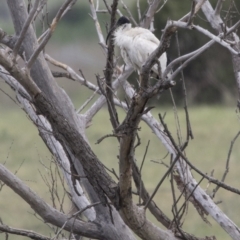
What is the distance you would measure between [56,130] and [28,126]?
1329 cm

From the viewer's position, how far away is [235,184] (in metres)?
10.2

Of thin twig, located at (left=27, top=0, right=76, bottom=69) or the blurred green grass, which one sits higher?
the blurred green grass

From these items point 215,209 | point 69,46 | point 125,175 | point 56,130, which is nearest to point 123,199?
point 125,175

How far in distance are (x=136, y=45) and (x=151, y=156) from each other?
7.50 meters

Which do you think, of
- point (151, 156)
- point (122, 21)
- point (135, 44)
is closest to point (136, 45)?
point (135, 44)

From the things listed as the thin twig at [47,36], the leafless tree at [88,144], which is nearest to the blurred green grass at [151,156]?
the leafless tree at [88,144]

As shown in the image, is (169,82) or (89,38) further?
(89,38)

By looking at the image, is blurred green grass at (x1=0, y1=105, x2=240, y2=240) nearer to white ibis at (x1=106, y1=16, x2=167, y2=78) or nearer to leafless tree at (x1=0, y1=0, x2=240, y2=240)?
white ibis at (x1=106, y1=16, x2=167, y2=78)

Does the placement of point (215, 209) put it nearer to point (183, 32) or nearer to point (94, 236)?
point (94, 236)

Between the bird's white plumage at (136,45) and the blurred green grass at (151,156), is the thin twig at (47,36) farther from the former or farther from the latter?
the blurred green grass at (151,156)

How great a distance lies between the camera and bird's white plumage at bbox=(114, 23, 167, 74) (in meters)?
4.03

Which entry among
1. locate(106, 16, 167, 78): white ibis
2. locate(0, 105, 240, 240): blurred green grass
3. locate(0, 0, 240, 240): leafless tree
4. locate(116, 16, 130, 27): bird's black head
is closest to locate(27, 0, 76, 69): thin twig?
locate(0, 0, 240, 240): leafless tree

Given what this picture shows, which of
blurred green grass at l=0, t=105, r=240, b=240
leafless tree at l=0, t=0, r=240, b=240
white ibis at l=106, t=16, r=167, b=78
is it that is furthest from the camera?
blurred green grass at l=0, t=105, r=240, b=240

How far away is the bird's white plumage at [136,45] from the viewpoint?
4027 millimetres
